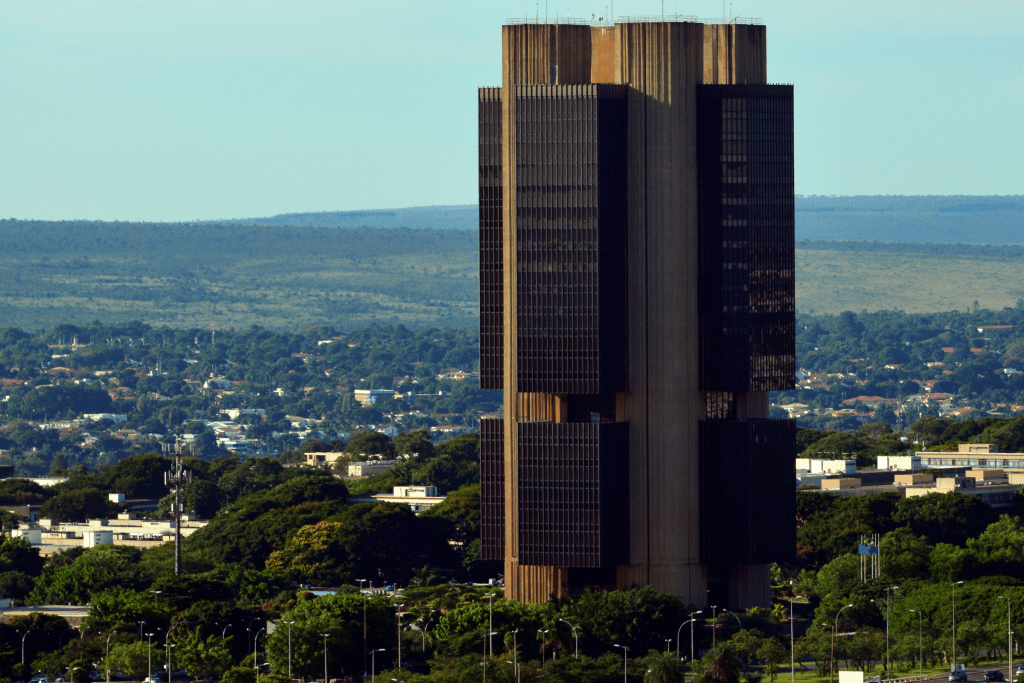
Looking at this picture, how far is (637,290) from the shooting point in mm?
188375

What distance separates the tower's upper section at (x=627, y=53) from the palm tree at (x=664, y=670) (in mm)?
52969

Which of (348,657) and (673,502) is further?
(673,502)

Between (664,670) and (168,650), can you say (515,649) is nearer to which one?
(664,670)

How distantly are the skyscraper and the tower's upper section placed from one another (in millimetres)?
162

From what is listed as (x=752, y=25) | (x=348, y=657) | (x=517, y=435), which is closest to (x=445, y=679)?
(x=348, y=657)

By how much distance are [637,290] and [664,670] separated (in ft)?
138

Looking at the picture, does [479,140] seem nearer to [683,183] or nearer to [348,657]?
[683,183]

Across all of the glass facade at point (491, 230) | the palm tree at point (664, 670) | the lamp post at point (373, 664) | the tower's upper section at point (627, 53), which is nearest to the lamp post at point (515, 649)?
the palm tree at point (664, 670)

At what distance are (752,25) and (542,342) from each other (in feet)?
102

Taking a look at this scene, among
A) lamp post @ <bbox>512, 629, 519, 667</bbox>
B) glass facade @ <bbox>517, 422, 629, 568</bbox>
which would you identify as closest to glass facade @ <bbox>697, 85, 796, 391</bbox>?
glass facade @ <bbox>517, 422, 629, 568</bbox>

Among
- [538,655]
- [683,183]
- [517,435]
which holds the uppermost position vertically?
[683,183]

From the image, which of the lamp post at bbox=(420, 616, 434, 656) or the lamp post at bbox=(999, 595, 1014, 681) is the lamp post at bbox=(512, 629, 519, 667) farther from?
the lamp post at bbox=(999, 595, 1014, 681)

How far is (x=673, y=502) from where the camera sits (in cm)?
18950

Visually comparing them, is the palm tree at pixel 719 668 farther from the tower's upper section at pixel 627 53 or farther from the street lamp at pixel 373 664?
the tower's upper section at pixel 627 53
